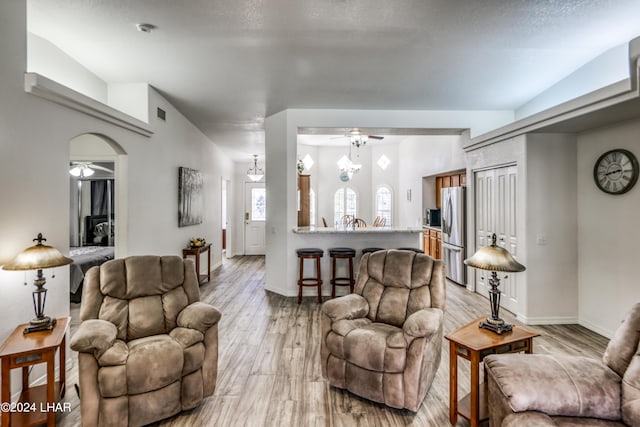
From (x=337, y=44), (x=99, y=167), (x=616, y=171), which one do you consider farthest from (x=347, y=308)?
(x=99, y=167)

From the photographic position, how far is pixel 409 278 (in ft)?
8.77

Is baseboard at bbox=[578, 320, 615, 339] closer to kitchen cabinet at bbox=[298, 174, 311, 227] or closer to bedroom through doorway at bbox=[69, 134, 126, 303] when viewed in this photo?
kitchen cabinet at bbox=[298, 174, 311, 227]

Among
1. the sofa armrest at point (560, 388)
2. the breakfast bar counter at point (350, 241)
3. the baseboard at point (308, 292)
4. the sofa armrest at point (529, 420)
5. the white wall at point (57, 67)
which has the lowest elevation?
the baseboard at point (308, 292)

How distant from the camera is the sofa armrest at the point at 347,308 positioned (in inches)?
98.4

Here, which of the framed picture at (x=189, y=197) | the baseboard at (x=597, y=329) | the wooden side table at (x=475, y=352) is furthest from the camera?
the framed picture at (x=189, y=197)

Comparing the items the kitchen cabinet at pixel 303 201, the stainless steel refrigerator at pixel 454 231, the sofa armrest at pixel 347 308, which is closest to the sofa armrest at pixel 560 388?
the sofa armrest at pixel 347 308

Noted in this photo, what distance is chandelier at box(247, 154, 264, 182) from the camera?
8844 millimetres

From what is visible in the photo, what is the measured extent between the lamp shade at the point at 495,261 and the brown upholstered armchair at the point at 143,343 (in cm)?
189

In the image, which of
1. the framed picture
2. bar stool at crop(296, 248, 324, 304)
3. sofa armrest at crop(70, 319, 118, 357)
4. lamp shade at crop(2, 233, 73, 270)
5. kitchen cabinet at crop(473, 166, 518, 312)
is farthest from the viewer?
the framed picture

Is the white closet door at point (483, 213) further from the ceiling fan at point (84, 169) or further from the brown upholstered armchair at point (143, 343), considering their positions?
the ceiling fan at point (84, 169)

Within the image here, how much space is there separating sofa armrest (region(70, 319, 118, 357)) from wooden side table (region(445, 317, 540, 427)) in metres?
2.13

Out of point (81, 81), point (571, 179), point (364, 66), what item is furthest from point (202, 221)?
point (571, 179)

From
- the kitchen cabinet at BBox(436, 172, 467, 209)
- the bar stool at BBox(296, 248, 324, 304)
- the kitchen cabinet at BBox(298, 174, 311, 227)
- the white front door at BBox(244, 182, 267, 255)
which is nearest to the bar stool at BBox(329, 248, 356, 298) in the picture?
the bar stool at BBox(296, 248, 324, 304)

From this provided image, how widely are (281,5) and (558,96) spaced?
3.86 metres
